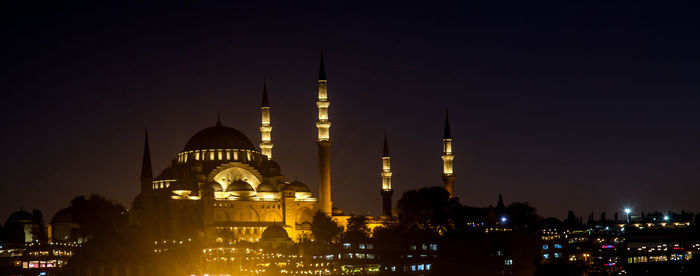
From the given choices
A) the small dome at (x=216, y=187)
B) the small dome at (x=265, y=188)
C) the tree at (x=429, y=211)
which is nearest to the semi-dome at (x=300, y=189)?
the small dome at (x=265, y=188)

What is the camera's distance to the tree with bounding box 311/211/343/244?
74.3 meters

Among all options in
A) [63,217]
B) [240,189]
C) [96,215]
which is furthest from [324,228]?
[63,217]

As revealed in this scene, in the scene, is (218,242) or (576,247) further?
(576,247)

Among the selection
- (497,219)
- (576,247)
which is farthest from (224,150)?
(576,247)

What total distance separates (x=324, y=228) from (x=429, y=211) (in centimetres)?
930

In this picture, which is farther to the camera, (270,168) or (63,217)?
(63,217)

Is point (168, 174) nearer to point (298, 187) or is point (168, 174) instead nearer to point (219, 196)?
point (219, 196)

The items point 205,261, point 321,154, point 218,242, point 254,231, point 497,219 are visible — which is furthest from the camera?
point 497,219

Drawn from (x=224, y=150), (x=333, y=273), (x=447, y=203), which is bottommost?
(x=333, y=273)

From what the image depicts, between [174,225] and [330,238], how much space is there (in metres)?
12.0

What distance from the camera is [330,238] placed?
→ 7444cm

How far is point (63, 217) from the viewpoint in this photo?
83.3 metres

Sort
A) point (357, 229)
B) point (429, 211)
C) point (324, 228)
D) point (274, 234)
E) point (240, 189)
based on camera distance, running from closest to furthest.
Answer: point (274, 234), point (324, 228), point (240, 189), point (357, 229), point (429, 211)

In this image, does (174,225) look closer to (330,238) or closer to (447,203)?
(330,238)
